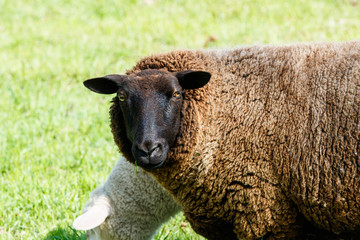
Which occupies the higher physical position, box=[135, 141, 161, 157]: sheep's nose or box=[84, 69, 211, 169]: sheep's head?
box=[84, 69, 211, 169]: sheep's head

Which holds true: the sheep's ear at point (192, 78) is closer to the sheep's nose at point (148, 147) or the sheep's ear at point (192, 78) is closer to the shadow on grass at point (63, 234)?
the sheep's nose at point (148, 147)

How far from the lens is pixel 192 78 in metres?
4.03

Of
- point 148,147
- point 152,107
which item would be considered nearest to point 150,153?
point 148,147

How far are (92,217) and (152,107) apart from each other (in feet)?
4.34

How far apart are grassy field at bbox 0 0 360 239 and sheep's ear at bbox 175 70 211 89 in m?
1.57

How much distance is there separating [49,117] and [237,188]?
151 inches

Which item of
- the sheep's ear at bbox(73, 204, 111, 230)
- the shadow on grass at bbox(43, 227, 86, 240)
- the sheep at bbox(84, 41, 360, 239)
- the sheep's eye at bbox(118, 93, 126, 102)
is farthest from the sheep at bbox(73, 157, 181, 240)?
the sheep's eye at bbox(118, 93, 126, 102)

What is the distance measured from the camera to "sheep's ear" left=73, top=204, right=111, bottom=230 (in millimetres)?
4383

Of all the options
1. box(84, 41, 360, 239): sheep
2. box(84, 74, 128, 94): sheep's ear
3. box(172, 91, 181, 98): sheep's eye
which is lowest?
box(84, 41, 360, 239): sheep

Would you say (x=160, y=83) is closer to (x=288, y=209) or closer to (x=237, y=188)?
(x=237, y=188)

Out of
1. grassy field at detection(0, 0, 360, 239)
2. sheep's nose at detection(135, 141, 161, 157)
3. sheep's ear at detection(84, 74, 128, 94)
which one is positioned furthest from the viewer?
grassy field at detection(0, 0, 360, 239)

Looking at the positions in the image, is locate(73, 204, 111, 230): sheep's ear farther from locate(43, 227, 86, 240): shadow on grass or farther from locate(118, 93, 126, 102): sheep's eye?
locate(118, 93, 126, 102): sheep's eye

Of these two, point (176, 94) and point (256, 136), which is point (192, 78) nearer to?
point (176, 94)

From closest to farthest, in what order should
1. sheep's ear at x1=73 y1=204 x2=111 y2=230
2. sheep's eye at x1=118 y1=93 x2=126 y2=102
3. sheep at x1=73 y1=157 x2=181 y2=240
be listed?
sheep's eye at x1=118 y1=93 x2=126 y2=102, sheep's ear at x1=73 y1=204 x2=111 y2=230, sheep at x1=73 y1=157 x2=181 y2=240
